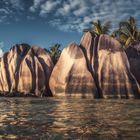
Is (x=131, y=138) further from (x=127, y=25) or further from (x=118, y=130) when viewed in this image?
(x=127, y=25)

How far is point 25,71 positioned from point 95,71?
465 inches

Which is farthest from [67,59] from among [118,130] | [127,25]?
[118,130]

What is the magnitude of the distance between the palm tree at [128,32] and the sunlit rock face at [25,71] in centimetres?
1403

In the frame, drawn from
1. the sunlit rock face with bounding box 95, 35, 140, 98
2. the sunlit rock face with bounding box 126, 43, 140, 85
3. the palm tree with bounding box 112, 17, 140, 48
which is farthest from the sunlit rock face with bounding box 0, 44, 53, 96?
the palm tree with bounding box 112, 17, 140, 48

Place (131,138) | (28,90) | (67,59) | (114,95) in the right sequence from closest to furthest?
(131,138)
(114,95)
(67,59)
(28,90)

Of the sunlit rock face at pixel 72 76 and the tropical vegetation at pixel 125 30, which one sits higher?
the tropical vegetation at pixel 125 30

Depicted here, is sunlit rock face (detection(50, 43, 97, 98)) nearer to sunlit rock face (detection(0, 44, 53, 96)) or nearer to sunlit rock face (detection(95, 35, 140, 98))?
sunlit rock face (detection(95, 35, 140, 98))

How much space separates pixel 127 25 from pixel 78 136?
44.0 m

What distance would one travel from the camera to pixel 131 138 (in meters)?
8.02

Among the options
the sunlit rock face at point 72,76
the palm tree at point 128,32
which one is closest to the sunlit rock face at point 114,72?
the sunlit rock face at point 72,76

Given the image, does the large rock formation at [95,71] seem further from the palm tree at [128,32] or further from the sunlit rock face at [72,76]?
the palm tree at [128,32]

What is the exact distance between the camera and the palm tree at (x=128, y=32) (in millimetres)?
50178

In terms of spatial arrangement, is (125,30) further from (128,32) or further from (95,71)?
(95,71)

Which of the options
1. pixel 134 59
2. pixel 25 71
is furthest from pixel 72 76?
pixel 25 71
